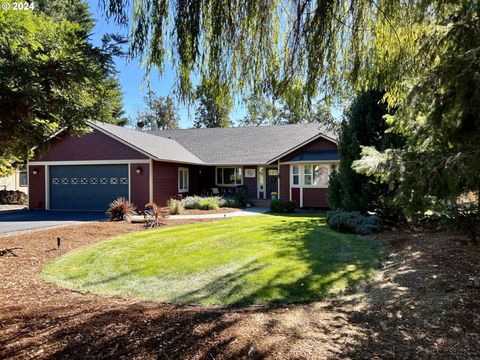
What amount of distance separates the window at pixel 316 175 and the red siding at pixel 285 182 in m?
0.97

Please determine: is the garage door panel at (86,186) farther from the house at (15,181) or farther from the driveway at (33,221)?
the house at (15,181)

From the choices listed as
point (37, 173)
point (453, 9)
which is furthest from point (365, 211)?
point (37, 173)

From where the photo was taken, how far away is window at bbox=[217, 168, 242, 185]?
21672mm

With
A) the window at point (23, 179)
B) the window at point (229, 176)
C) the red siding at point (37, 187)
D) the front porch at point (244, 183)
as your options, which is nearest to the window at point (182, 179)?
the front porch at point (244, 183)

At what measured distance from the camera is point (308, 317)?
417 centimetres

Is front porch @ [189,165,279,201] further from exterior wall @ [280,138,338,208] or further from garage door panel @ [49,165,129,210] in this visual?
garage door panel @ [49,165,129,210]

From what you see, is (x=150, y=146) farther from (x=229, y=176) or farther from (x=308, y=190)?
(x=308, y=190)

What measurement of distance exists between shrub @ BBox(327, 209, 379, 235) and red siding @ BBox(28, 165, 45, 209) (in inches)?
606

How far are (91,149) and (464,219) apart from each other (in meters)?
16.3

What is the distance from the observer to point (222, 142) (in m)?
23.9

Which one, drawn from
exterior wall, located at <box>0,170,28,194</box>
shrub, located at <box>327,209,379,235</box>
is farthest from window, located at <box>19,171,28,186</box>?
shrub, located at <box>327,209,379,235</box>

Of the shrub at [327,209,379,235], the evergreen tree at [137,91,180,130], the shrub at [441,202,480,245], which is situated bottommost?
the shrub at [327,209,379,235]

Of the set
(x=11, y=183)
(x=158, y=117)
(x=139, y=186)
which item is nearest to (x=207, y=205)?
(x=139, y=186)

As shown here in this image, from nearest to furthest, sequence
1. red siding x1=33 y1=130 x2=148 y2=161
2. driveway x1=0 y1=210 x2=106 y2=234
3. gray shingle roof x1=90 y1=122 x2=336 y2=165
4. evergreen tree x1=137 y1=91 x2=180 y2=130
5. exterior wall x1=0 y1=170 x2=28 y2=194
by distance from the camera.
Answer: driveway x1=0 y1=210 x2=106 y2=234 < red siding x1=33 y1=130 x2=148 y2=161 < gray shingle roof x1=90 y1=122 x2=336 y2=165 < exterior wall x1=0 y1=170 x2=28 y2=194 < evergreen tree x1=137 y1=91 x2=180 y2=130
